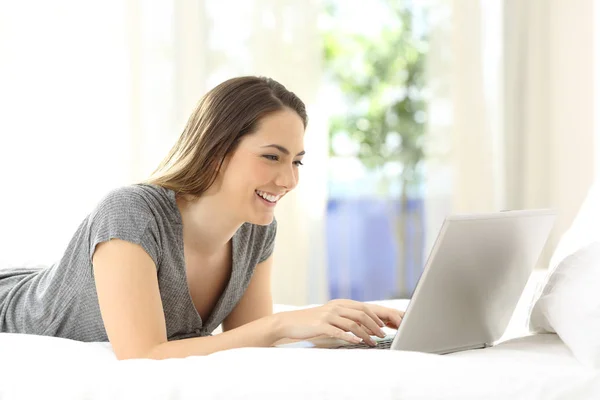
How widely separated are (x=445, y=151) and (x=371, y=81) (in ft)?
2.63

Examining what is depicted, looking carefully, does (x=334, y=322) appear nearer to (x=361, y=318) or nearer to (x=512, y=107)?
(x=361, y=318)

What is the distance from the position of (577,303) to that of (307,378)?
47 cm

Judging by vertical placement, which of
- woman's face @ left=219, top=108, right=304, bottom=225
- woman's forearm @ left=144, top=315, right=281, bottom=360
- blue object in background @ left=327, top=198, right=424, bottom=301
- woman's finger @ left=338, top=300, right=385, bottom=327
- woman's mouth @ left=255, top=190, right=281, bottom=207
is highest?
woman's face @ left=219, top=108, right=304, bottom=225

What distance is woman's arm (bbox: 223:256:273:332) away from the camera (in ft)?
6.22

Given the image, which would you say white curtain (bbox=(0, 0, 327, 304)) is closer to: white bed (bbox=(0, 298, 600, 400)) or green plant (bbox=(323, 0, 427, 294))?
green plant (bbox=(323, 0, 427, 294))

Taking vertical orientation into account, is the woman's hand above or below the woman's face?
below

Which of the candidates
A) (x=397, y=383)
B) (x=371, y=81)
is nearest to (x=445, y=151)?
(x=371, y=81)

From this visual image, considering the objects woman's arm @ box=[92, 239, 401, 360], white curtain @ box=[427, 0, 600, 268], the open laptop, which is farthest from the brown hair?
white curtain @ box=[427, 0, 600, 268]

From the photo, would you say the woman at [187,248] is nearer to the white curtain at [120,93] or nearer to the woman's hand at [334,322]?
the woman's hand at [334,322]

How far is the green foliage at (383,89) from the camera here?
440 centimetres

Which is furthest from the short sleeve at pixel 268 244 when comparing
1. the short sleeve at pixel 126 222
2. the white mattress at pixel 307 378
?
the white mattress at pixel 307 378

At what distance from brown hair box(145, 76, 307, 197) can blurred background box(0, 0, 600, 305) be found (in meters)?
1.49

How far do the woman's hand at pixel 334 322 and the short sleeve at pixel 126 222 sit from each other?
12.1 inches

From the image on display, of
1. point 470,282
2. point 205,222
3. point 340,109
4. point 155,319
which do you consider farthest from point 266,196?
point 340,109
